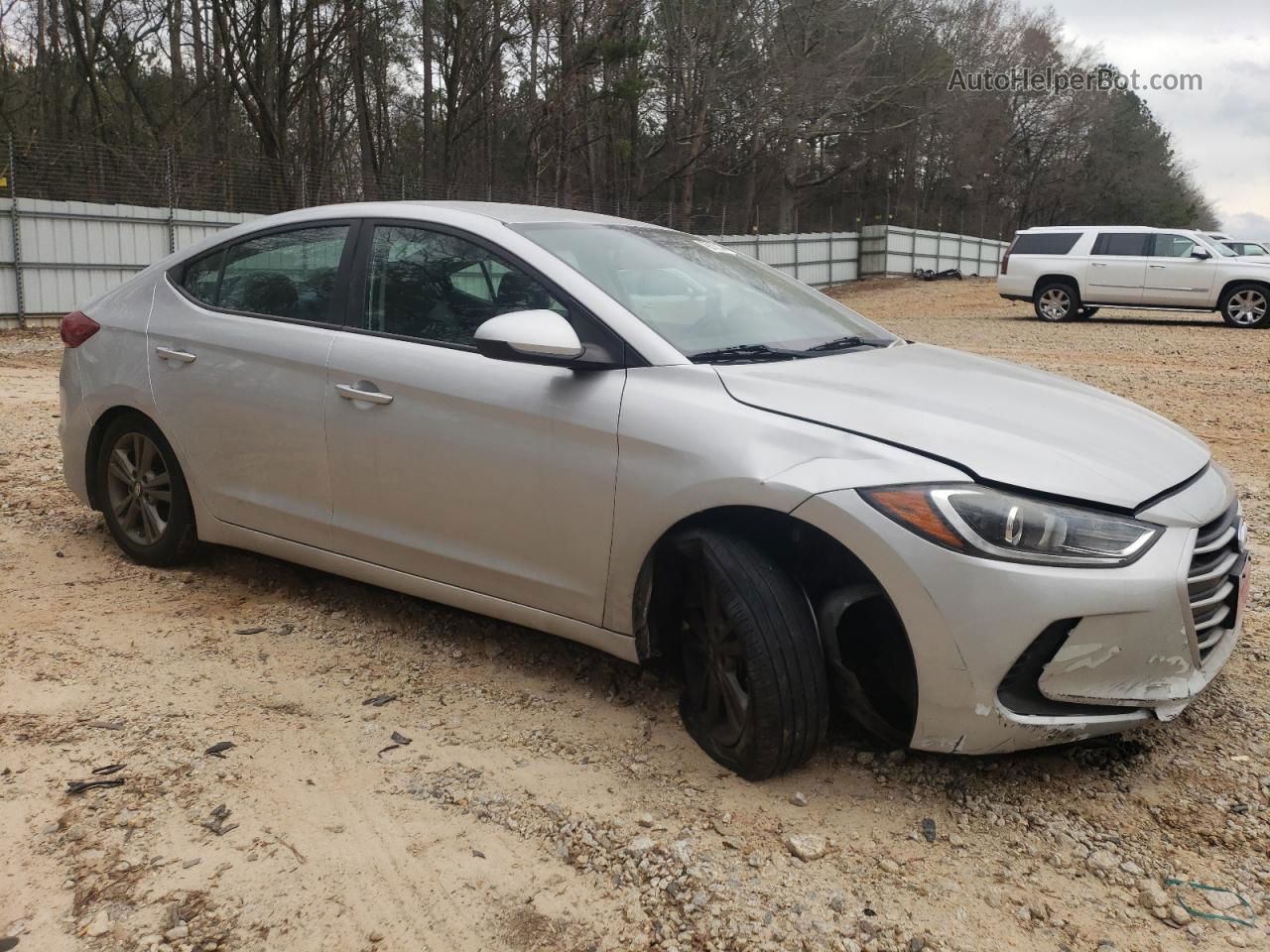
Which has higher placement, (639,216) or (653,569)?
(639,216)

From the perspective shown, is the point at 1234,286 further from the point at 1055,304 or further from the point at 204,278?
the point at 204,278

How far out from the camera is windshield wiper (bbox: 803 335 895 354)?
3.67 metres

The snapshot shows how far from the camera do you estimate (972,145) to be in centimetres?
4888

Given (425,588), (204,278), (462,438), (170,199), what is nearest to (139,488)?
(204,278)

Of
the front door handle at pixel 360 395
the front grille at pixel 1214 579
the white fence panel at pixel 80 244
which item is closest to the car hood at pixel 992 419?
the front grille at pixel 1214 579

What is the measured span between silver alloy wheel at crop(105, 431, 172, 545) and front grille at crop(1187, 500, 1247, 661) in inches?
142

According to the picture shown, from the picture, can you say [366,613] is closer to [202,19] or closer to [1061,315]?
[1061,315]

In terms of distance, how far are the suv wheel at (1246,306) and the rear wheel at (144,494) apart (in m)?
18.4

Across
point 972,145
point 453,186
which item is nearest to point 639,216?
point 453,186

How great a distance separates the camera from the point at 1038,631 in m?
2.67

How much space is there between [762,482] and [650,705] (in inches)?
39.1

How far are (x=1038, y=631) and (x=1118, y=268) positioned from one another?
62.1 ft

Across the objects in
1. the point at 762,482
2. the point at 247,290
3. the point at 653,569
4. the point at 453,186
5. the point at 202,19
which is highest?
the point at 202,19

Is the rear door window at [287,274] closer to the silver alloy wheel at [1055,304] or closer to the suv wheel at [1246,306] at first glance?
the suv wheel at [1246,306]
